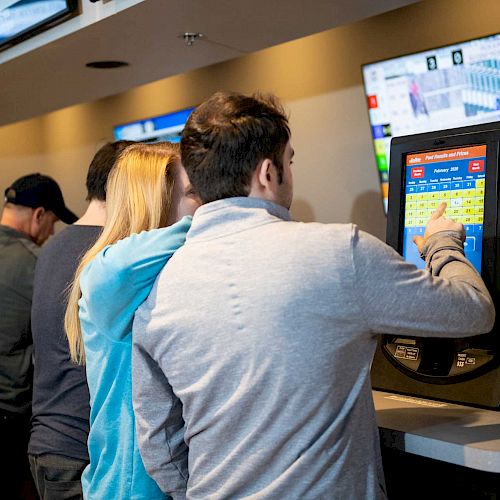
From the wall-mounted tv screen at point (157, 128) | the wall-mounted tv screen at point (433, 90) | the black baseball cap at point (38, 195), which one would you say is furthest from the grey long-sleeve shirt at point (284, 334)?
the wall-mounted tv screen at point (157, 128)

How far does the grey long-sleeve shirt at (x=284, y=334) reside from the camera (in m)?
1.18

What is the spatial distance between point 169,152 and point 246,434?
707mm

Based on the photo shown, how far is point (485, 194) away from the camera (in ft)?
5.31

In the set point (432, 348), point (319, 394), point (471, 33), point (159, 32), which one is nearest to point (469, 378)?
point (432, 348)

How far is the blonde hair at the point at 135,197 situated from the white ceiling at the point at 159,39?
981 millimetres

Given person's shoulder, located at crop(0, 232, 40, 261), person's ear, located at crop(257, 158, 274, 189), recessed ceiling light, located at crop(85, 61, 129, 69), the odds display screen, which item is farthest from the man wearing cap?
person's ear, located at crop(257, 158, 274, 189)

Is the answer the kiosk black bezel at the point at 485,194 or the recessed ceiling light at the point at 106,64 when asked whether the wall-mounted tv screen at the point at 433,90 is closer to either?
the recessed ceiling light at the point at 106,64

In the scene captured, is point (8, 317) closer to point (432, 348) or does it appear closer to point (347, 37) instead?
point (432, 348)

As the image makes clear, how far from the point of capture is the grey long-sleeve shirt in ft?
3.86

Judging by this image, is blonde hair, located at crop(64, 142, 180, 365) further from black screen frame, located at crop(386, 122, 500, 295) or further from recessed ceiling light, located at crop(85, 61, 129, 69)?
recessed ceiling light, located at crop(85, 61, 129, 69)

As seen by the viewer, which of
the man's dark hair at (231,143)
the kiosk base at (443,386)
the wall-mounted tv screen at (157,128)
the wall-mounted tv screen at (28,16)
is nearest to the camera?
the man's dark hair at (231,143)

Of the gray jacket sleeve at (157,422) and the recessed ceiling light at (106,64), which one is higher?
the recessed ceiling light at (106,64)

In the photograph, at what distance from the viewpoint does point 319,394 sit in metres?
1.20

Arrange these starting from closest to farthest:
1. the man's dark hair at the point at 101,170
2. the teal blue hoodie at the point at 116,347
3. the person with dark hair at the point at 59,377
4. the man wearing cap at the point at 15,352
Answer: the teal blue hoodie at the point at 116,347 → the person with dark hair at the point at 59,377 → the man's dark hair at the point at 101,170 → the man wearing cap at the point at 15,352
